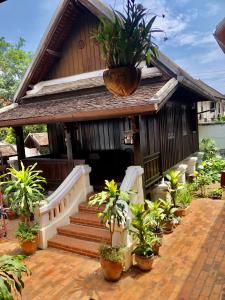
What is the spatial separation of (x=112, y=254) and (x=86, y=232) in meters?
1.54

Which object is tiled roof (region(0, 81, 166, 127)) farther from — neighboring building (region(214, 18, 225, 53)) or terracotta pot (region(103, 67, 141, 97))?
neighboring building (region(214, 18, 225, 53))

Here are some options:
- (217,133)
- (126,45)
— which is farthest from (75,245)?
(217,133)

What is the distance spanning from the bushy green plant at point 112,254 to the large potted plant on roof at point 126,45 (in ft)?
9.05

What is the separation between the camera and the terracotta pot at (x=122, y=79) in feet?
10.3

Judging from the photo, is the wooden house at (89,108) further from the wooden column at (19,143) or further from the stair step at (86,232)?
the stair step at (86,232)

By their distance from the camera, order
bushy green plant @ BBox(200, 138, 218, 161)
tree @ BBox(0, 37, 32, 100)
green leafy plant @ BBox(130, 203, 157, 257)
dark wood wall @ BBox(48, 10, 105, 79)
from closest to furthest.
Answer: green leafy plant @ BBox(130, 203, 157, 257), dark wood wall @ BBox(48, 10, 105, 79), bushy green plant @ BBox(200, 138, 218, 161), tree @ BBox(0, 37, 32, 100)

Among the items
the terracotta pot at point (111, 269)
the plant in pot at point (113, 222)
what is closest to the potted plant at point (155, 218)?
the plant in pot at point (113, 222)

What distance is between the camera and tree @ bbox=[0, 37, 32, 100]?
2350cm

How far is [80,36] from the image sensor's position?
28.4ft

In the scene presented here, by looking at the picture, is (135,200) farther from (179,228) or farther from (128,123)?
(128,123)

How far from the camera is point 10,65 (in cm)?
2405

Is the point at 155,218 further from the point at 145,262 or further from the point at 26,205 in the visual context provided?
the point at 26,205

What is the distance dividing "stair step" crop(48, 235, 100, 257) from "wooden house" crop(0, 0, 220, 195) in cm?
211

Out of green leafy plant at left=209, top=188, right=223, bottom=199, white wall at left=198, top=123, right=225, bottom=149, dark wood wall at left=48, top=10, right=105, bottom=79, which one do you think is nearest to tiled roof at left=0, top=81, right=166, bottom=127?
dark wood wall at left=48, top=10, right=105, bottom=79
